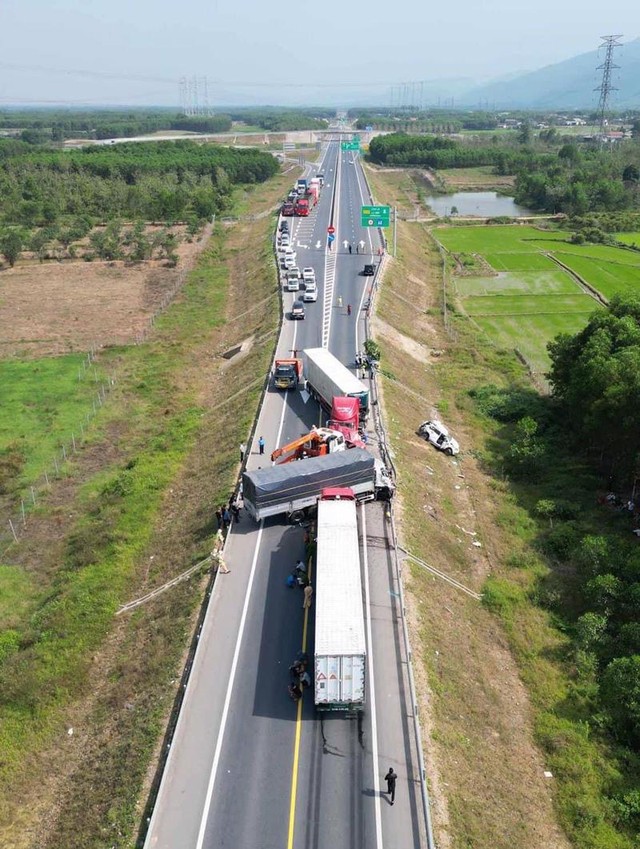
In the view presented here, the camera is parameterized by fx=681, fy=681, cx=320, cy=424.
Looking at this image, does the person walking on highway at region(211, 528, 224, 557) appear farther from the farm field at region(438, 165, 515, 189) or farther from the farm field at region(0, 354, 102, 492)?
the farm field at region(438, 165, 515, 189)

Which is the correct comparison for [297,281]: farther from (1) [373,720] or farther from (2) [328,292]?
(1) [373,720]

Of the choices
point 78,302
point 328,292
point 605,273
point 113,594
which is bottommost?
point 113,594

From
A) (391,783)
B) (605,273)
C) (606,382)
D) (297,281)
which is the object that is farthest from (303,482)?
(605,273)

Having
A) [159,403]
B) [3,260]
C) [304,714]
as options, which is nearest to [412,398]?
[159,403]

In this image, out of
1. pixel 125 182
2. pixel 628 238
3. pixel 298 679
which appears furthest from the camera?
pixel 125 182

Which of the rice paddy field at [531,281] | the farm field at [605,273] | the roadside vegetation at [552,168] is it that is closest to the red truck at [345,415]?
the rice paddy field at [531,281]

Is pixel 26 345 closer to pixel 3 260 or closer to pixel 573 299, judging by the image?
pixel 3 260

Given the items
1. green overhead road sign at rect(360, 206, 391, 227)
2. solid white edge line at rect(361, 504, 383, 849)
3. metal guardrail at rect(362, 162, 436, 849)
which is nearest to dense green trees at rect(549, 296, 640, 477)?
metal guardrail at rect(362, 162, 436, 849)
